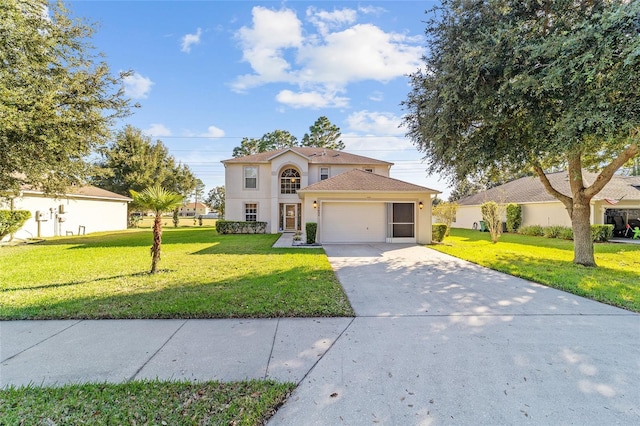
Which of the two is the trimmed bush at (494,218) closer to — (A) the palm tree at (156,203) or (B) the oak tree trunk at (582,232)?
(B) the oak tree trunk at (582,232)

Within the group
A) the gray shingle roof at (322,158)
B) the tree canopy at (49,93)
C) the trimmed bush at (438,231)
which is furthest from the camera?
the gray shingle roof at (322,158)

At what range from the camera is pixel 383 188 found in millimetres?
14867

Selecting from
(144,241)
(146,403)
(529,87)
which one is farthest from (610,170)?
(144,241)

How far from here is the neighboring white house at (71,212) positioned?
669 inches

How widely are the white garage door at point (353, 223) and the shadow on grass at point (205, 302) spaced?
8285 mm

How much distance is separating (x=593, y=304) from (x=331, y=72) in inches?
550

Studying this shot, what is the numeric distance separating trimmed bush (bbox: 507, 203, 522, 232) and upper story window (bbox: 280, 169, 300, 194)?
16.7m

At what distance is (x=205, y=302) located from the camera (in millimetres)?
5371

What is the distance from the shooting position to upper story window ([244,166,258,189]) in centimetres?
2167

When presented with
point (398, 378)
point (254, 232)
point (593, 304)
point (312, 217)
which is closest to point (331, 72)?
point (312, 217)

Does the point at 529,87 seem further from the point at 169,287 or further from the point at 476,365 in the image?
the point at 169,287

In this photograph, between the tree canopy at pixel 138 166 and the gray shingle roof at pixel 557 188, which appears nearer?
the gray shingle roof at pixel 557 188

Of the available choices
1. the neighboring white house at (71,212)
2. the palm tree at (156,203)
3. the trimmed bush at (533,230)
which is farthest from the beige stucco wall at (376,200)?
the neighboring white house at (71,212)

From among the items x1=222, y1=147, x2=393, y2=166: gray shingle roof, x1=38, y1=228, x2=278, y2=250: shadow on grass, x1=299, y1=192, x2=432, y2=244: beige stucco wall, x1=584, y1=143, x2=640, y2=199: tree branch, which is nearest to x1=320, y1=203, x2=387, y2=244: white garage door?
x1=299, y1=192, x2=432, y2=244: beige stucco wall
